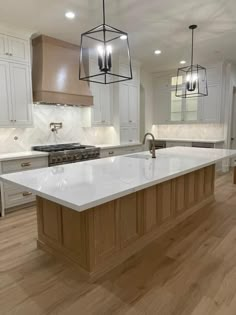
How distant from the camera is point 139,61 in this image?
568 centimetres

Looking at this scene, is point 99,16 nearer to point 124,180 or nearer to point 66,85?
point 66,85

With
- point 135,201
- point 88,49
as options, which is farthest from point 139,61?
point 135,201

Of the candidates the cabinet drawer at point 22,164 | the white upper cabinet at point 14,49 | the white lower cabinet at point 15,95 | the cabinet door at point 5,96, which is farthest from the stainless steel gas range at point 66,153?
the white upper cabinet at point 14,49

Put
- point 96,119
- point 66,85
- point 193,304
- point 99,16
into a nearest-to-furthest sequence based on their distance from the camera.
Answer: point 193,304 < point 99,16 < point 66,85 < point 96,119

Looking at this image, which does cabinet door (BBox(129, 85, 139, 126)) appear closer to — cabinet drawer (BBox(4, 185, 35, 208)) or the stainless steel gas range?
the stainless steel gas range

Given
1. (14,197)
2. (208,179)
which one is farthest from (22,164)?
(208,179)

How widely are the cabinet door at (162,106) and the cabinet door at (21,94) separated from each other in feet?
13.5

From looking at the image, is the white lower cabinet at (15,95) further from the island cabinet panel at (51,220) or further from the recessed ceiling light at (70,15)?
the island cabinet panel at (51,220)

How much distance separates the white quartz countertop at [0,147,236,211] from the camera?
154 cm

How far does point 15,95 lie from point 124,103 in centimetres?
252

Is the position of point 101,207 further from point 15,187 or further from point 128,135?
point 128,135

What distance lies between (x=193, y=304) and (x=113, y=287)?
0.62m

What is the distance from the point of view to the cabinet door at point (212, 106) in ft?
19.2

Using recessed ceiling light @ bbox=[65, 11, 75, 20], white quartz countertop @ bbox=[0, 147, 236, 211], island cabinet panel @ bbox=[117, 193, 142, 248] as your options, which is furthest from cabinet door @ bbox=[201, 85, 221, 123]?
island cabinet panel @ bbox=[117, 193, 142, 248]
